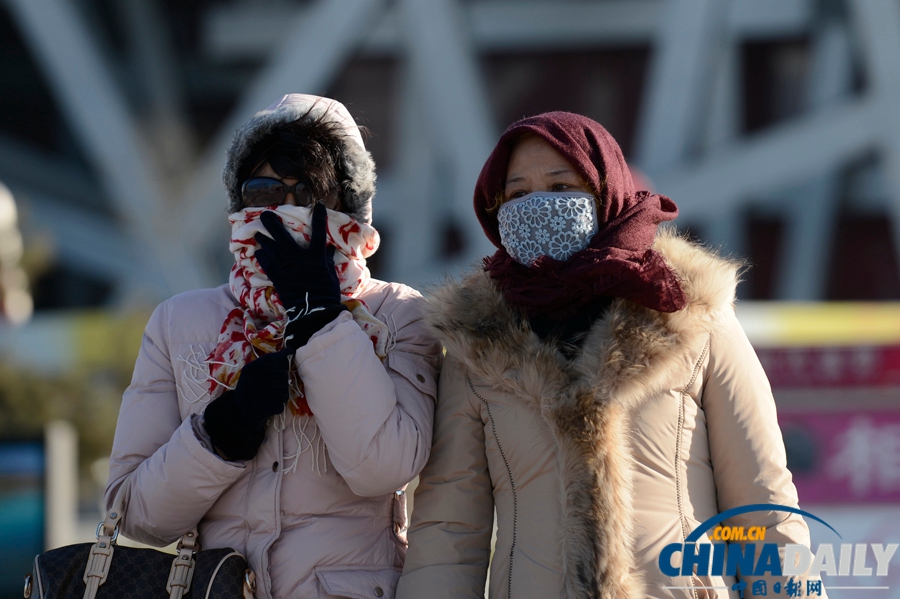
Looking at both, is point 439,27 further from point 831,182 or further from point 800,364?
point 800,364

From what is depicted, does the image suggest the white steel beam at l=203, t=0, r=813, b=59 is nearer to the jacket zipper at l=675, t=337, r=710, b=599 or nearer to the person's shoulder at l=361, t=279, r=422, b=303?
the person's shoulder at l=361, t=279, r=422, b=303

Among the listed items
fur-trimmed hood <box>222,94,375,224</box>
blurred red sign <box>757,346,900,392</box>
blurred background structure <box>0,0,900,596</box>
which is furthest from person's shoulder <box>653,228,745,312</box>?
blurred background structure <box>0,0,900,596</box>

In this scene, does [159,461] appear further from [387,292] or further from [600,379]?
[600,379]

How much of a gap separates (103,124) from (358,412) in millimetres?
15248

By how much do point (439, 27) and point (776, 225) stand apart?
831 centimetres

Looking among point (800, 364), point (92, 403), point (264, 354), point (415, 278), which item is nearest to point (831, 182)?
point (415, 278)

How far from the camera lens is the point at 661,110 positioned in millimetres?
13617

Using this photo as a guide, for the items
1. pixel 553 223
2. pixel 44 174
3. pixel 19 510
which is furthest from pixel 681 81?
pixel 44 174

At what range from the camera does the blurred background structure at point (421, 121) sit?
1388cm

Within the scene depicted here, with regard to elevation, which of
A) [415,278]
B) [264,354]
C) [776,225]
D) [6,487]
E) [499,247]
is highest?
[776,225]

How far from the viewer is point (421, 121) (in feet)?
61.1

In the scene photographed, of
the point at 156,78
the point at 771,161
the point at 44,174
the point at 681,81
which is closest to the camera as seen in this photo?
the point at 681,81

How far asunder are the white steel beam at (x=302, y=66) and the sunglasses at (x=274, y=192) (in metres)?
13.2

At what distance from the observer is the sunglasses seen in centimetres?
237
